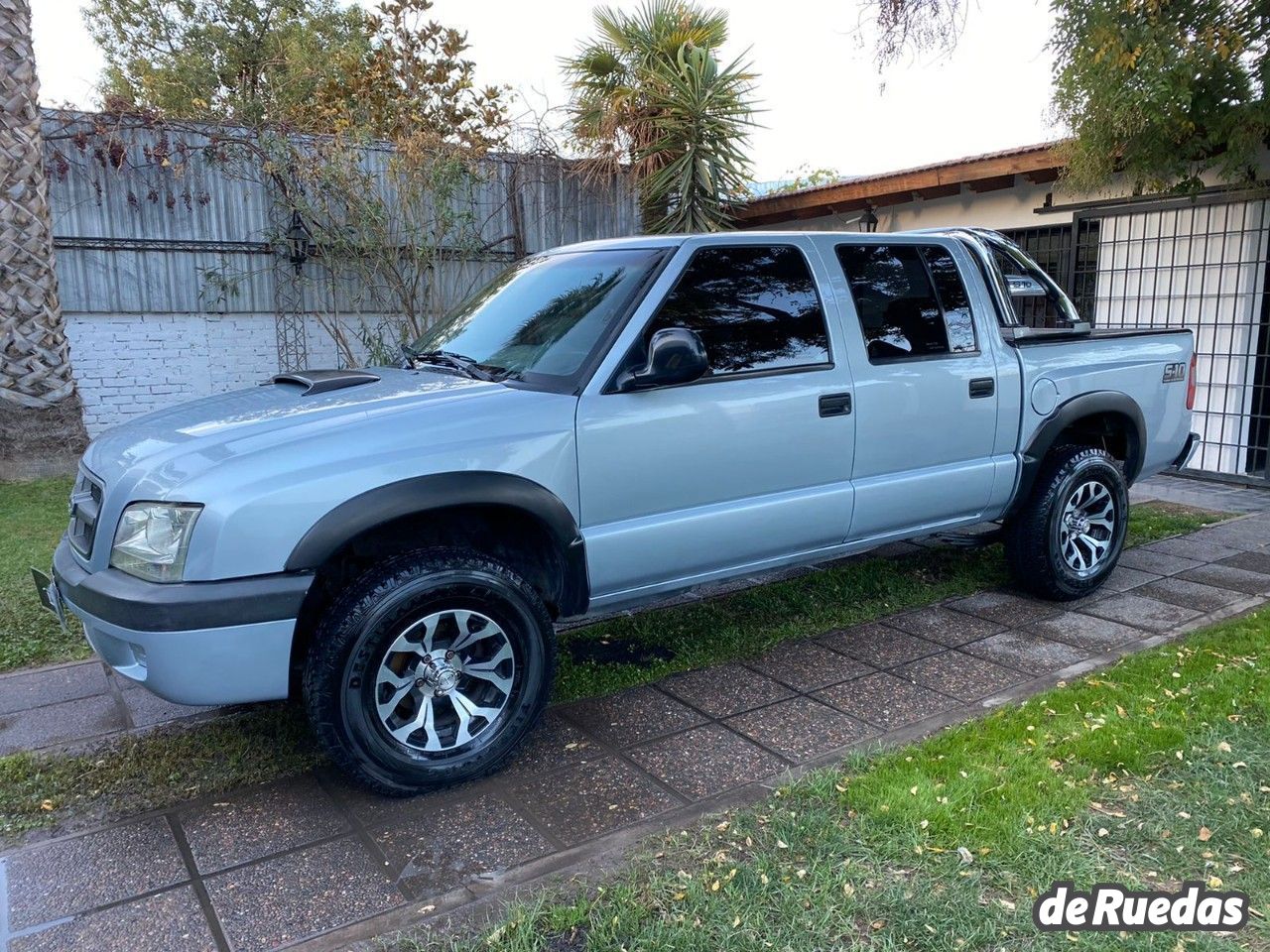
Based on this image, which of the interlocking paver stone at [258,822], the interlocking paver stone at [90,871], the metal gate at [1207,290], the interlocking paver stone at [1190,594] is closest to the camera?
the interlocking paver stone at [90,871]

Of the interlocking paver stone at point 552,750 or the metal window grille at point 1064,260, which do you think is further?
the metal window grille at point 1064,260

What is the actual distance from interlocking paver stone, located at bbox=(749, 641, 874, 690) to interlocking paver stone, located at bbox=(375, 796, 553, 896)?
156 cm

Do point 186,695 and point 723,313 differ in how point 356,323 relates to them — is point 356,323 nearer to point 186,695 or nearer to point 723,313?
point 723,313

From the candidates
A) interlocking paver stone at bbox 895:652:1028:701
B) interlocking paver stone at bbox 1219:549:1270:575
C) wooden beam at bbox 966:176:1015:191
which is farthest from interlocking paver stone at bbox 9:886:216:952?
wooden beam at bbox 966:176:1015:191

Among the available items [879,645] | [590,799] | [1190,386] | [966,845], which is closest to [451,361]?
[590,799]

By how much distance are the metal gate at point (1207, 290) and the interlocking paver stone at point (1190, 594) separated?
3.37 metres

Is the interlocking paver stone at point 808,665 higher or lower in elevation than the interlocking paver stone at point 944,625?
lower

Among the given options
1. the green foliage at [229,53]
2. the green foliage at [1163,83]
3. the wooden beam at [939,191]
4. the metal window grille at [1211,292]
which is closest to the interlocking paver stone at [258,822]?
the green foliage at [1163,83]

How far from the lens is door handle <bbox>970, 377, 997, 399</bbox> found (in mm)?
4738

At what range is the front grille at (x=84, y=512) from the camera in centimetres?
338

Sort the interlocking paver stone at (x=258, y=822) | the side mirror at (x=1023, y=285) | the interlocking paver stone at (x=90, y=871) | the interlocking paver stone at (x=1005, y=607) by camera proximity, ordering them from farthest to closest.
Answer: the side mirror at (x=1023, y=285), the interlocking paver stone at (x=1005, y=607), the interlocking paver stone at (x=258, y=822), the interlocking paver stone at (x=90, y=871)

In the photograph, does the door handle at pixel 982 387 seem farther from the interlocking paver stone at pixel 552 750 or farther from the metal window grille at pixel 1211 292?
the metal window grille at pixel 1211 292

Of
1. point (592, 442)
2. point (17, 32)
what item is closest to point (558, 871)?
point (592, 442)

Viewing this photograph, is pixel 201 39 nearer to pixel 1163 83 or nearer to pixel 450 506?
pixel 1163 83
